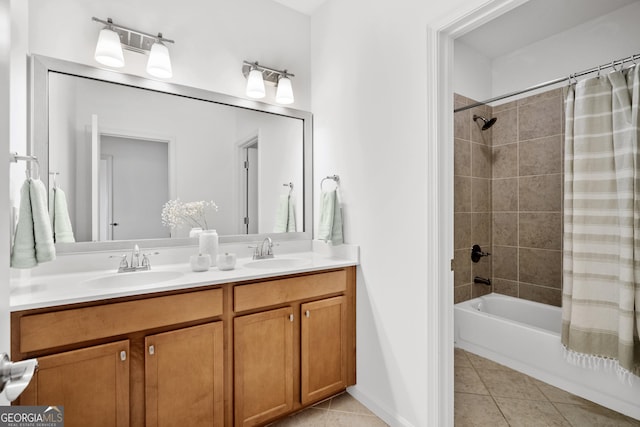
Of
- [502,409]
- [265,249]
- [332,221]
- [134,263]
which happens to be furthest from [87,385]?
[502,409]

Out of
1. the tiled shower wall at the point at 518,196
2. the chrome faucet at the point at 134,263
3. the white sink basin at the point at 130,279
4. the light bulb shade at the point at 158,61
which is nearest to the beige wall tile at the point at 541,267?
the tiled shower wall at the point at 518,196

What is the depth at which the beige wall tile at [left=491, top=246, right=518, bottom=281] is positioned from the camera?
9.46 ft

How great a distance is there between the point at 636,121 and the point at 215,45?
2.44 m

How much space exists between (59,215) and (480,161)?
308cm

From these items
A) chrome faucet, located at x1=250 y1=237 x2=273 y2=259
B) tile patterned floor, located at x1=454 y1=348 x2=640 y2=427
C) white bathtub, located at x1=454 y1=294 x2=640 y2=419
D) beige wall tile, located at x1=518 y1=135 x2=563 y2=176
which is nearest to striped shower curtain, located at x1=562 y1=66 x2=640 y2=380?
white bathtub, located at x1=454 y1=294 x2=640 y2=419

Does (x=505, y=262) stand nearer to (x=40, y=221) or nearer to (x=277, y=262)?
(x=277, y=262)

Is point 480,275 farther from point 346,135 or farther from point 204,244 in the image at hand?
point 204,244

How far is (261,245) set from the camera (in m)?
2.20

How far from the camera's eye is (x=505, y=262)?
2.95 m

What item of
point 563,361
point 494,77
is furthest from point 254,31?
point 563,361

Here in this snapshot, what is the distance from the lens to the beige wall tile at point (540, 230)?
8.60 feet

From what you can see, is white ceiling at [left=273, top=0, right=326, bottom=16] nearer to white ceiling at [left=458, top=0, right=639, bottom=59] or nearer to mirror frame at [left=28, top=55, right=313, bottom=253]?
mirror frame at [left=28, top=55, right=313, bottom=253]

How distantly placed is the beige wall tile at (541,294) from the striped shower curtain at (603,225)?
719 millimetres

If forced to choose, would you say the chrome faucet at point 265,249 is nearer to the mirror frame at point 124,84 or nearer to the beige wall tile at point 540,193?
the mirror frame at point 124,84
